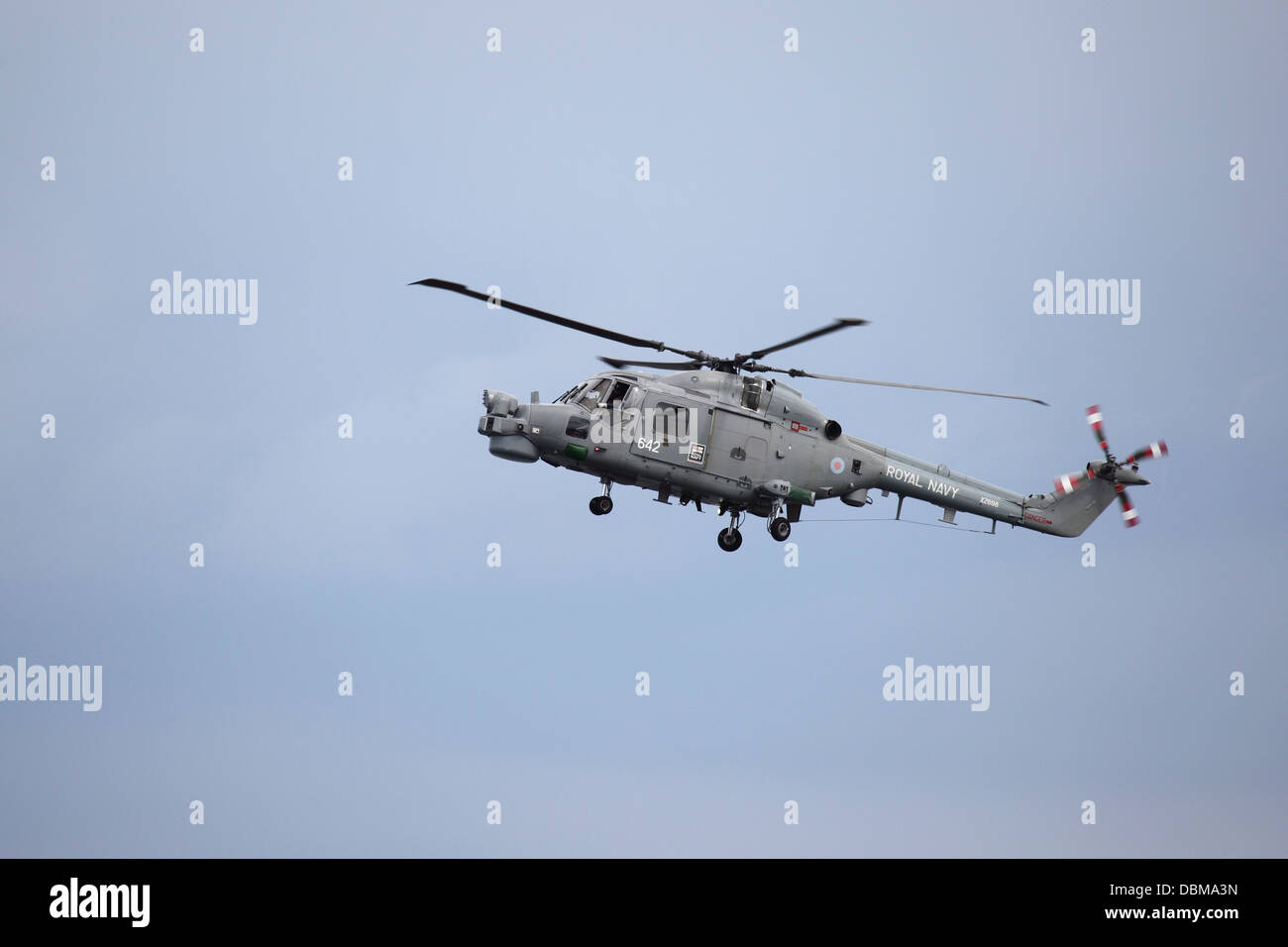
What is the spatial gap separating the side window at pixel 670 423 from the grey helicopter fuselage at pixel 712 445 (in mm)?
28

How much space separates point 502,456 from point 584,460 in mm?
2310

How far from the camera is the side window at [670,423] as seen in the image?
155ft

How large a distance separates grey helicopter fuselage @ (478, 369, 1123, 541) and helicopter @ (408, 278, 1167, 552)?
0.10 ft

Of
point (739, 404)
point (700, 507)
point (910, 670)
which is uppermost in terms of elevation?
point (739, 404)

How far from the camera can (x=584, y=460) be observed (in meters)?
46.6

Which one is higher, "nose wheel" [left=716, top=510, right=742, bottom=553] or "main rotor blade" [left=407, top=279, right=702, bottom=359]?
"main rotor blade" [left=407, top=279, right=702, bottom=359]

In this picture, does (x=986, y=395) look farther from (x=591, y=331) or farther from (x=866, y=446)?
(x=591, y=331)

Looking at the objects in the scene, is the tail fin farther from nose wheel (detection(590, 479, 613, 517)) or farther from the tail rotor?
nose wheel (detection(590, 479, 613, 517))

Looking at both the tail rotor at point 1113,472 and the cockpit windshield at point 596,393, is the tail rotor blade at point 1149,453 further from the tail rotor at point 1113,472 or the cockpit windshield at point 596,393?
the cockpit windshield at point 596,393

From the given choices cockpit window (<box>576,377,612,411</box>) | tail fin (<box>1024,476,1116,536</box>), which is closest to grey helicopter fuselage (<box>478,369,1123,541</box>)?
cockpit window (<box>576,377,612,411</box>)

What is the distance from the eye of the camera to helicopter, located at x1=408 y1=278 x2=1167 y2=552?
46.2 metres

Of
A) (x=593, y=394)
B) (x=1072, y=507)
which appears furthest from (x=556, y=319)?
(x=1072, y=507)

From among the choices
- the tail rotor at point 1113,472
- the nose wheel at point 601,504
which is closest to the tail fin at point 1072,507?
the tail rotor at point 1113,472
